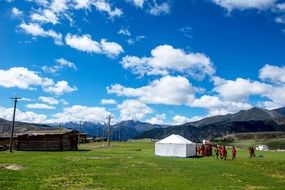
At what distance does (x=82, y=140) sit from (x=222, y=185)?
400 feet

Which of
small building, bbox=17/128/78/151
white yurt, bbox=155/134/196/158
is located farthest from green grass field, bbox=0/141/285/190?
small building, bbox=17/128/78/151

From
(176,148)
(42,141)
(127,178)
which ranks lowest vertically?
(127,178)

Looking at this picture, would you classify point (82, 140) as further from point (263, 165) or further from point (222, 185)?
point (222, 185)

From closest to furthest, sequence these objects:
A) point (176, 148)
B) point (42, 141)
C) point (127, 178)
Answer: point (127, 178), point (176, 148), point (42, 141)

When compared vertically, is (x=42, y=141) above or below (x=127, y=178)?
above

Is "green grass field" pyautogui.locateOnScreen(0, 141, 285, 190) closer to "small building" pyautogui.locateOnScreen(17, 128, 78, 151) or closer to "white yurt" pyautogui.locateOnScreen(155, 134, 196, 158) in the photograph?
"white yurt" pyautogui.locateOnScreen(155, 134, 196, 158)

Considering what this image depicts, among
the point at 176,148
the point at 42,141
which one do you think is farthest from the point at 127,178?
the point at 42,141

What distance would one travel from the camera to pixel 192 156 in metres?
72.6

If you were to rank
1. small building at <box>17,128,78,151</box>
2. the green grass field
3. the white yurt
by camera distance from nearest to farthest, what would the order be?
the green grass field
the white yurt
small building at <box>17,128,78,151</box>

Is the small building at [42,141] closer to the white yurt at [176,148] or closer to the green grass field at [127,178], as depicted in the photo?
the white yurt at [176,148]

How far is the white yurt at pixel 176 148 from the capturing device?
70875mm

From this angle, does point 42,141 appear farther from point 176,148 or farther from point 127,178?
point 127,178

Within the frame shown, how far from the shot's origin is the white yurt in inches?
2790

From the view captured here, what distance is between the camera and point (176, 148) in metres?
71.7
